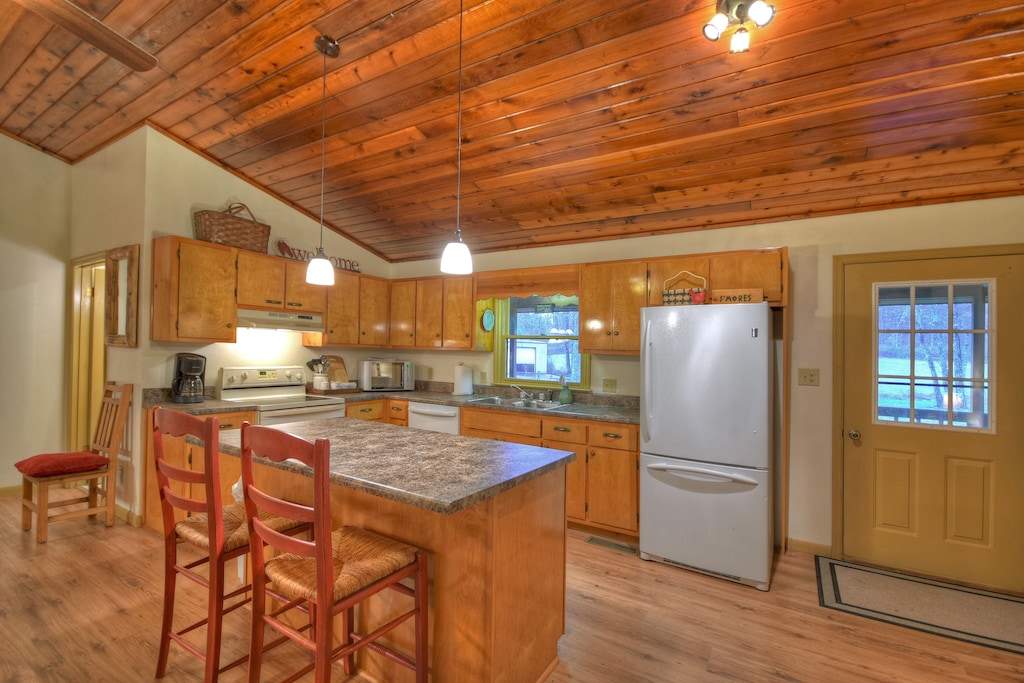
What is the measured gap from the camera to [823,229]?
313 centimetres

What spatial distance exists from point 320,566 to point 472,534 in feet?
1.62

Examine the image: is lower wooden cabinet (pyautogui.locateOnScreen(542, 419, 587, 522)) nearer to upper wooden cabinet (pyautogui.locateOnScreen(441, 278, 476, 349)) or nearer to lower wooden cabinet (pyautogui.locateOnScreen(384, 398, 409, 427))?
upper wooden cabinet (pyautogui.locateOnScreen(441, 278, 476, 349))

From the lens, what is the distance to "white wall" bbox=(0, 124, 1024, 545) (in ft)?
9.84

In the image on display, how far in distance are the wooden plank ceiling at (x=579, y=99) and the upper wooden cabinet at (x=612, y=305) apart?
41 cm

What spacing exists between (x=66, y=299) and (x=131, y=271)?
1492mm

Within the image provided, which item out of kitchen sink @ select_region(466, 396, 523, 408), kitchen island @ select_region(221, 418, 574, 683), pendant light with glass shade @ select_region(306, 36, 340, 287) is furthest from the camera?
kitchen sink @ select_region(466, 396, 523, 408)

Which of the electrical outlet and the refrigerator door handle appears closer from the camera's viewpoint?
the refrigerator door handle

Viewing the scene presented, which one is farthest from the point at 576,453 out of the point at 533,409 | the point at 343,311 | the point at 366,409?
the point at 343,311

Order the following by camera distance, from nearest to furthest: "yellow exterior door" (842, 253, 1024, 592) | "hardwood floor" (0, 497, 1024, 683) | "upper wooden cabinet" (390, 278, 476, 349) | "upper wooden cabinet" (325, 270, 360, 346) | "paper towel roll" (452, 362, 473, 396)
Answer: "hardwood floor" (0, 497, 1024, 683)
"yellow exterior door" (842, 253, 1024, 592)
"upper wooden cabinet" (325, 270, 360, 346)
"upper wooden cabinet" (390, 278, 476, 349)
"paper towel roll" (452, 362, 473, 396)

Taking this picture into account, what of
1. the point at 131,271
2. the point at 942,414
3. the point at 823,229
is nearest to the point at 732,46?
the point at 823,229

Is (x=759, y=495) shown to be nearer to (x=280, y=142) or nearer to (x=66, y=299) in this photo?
(x=280, y=142)

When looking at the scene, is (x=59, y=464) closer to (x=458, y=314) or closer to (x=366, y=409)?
(x=366, y=409)

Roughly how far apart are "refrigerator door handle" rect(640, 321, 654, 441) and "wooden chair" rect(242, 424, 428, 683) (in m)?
1.83

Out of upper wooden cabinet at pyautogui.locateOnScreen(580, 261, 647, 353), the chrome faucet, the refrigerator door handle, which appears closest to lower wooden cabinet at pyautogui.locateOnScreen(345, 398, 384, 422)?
the chrome faucet
